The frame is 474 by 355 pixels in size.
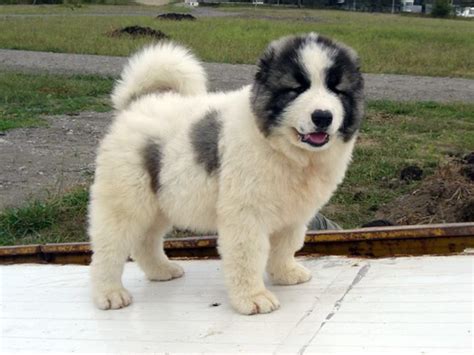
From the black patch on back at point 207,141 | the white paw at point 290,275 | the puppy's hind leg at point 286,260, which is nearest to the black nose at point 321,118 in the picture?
the black patch on back at point 207,141

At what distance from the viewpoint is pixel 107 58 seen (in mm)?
17578

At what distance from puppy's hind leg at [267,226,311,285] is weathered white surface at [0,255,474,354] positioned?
5 cm

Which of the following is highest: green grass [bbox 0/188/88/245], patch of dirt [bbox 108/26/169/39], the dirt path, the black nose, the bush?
the bush

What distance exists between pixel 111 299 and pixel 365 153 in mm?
4966

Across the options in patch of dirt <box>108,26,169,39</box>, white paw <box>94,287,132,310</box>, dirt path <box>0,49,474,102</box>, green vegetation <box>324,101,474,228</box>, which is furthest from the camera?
patch of dirt <box>108,26,169,39</box>

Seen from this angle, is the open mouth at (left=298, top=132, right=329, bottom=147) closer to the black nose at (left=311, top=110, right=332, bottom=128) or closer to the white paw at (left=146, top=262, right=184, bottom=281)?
the black nose at (left=311, top=110, right=332, bottom=128)

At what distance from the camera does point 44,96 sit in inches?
466

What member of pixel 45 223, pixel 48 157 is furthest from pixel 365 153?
pixel 45 223

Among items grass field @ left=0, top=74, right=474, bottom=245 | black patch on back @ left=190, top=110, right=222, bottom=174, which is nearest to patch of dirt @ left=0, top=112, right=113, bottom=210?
grass field @ left=0, top=74, right=474, bottom=245

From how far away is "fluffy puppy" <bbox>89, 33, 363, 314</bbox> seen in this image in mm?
2881

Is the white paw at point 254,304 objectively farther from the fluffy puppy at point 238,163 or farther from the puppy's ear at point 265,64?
the puppy's ear at point 265,64

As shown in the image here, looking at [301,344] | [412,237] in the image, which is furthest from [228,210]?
[412,237]

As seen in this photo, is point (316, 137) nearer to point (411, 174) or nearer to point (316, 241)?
point (316, 241)

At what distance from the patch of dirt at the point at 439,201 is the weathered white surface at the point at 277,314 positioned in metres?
1.75
